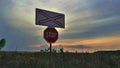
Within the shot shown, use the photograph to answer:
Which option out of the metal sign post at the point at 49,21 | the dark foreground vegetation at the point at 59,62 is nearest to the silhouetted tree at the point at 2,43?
the dark foreground vegetation at the point at 59,62

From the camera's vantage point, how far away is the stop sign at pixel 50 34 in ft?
58.0

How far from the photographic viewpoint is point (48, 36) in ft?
58.0

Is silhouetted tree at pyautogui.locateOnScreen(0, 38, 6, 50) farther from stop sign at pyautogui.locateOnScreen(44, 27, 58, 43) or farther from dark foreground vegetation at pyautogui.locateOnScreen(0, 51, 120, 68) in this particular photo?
stop sign at pyautogui.locateOnScreen(44, 27, 58, 43)

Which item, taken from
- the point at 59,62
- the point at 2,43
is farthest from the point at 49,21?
the point at 2,43

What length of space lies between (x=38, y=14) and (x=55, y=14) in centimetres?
127

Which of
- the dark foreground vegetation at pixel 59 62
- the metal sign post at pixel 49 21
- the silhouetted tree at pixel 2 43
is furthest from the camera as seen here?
the silhouetted tree at pixel 2 43

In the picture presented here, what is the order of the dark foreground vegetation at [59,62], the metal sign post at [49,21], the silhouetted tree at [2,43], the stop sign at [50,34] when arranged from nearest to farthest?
the metal sign post at [49,21] < the stop sign at [50,34] < the dark foreground vegetation at [59,62] < the silhouetted tree at [2,43]

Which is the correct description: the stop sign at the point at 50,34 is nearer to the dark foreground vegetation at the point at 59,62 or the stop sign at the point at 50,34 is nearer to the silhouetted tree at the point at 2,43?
the dark foreground vegetation at the point at 59,62

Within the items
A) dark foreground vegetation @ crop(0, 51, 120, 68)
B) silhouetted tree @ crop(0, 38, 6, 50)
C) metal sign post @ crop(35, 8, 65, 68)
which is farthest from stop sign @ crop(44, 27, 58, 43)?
silhouetted tree @ crop(0, 38, 6, 50)

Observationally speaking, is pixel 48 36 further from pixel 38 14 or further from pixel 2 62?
pixel 2 62

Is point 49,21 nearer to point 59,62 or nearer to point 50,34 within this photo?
point 50,34

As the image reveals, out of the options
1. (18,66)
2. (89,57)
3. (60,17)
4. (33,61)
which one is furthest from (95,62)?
(60,17)

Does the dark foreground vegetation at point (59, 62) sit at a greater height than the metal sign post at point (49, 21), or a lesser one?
lesser

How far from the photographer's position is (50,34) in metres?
17.9
